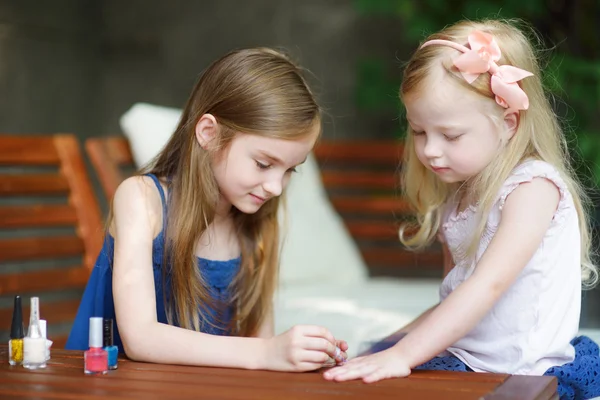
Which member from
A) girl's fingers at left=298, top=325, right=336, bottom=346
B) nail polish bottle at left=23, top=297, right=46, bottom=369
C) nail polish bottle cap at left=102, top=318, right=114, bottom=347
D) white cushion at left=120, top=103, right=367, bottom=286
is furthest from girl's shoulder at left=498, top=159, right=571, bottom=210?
white cushion at left=120, top=103, right=367, bottom=286

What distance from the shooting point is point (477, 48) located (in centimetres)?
156

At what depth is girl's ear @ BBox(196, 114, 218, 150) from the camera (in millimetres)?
1691

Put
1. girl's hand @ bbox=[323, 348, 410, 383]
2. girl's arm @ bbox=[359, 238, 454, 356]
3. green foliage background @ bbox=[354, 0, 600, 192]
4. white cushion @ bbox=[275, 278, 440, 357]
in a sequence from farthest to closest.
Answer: green foliage background @ bbox=[354, 0, 600, 192], white cushion @ bbox=[275, 278, 440, 357], girl's arm @ bbox=[359, 238, 454, 356], girl's hand @ bbox=[323, 348, 410, 383]

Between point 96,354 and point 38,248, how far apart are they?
117 cm

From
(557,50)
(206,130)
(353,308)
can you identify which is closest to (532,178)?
(206,130)

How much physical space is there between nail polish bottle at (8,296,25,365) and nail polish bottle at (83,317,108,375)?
159mm

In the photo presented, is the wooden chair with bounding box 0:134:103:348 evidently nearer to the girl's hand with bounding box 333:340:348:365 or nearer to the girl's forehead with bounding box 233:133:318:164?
the girl's forehead with bounding box 233:133:318:164

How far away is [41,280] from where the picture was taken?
2.39 meters

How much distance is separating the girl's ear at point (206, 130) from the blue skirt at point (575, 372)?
0.57m

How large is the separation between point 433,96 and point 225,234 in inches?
22.6

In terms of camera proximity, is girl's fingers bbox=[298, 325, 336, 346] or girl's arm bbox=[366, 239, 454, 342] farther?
girl's arm bbox=[366, 239, 454, 342]

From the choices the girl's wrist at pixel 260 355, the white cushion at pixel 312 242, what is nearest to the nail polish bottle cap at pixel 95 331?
the girl's wrist at pixel 260 355

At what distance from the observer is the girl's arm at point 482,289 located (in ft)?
4.37

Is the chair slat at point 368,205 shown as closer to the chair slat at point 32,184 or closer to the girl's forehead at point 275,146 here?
the chair slat at point 32,184
